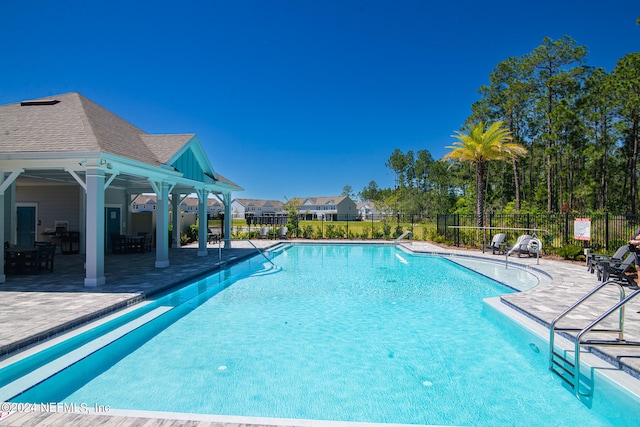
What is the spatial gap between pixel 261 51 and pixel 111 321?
16.3m

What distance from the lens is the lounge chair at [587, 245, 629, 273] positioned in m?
8.70

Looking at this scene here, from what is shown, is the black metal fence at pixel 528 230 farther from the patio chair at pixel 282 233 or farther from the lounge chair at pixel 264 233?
the lounge chair at pixel 264 233

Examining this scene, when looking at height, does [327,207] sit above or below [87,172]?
above

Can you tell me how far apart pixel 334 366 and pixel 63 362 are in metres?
3.43

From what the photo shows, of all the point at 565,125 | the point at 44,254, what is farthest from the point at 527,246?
the point at 565,125

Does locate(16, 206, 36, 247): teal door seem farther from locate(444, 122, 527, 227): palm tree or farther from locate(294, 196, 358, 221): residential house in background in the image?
locate(294, 196, 358, 221): residential house in background

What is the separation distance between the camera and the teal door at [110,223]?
15.5 metres

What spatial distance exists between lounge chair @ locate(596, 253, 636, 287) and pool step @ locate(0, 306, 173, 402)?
32.5 feet

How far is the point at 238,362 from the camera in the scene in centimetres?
485

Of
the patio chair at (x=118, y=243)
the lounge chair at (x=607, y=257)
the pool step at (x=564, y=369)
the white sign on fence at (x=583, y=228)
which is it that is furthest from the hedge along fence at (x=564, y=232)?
the patio chair at (x=118, y=243)

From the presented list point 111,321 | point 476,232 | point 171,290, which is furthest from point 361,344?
point 476,232

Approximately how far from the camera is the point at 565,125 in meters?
27.3

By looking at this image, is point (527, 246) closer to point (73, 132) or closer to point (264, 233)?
point (264, 233)

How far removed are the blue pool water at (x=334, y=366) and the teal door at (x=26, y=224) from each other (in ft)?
31.7
